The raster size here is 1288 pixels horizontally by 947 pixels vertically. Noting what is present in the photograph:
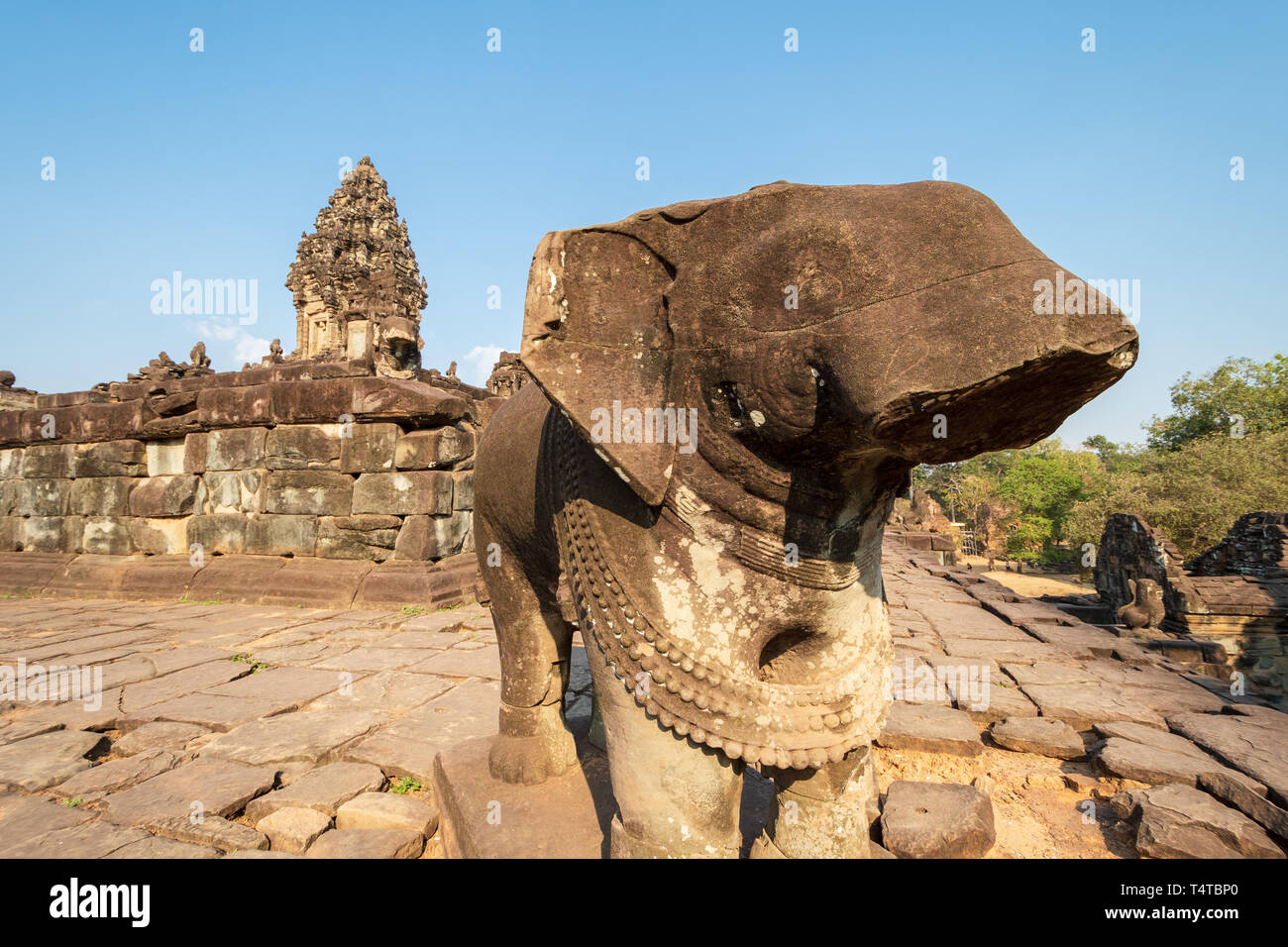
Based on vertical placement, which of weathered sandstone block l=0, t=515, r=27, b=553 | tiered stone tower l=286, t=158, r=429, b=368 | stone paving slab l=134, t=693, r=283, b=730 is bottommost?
stone paving slab l=134, t=693, r=283, b=730

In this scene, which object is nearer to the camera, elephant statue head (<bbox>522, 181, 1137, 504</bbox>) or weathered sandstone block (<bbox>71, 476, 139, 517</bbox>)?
elephant statue head (<bbox>522, 181, 1137, 504</bbox>)

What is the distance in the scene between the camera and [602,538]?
1.42m

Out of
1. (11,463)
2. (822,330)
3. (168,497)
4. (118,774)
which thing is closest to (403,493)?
(168,497)

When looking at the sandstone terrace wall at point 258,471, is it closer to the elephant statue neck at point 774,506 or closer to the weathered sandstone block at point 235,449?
the weathered sandstone block at point 235,449

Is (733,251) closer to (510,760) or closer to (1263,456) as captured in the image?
(510,760)

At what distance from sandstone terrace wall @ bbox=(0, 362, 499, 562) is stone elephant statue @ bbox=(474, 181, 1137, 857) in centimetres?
570

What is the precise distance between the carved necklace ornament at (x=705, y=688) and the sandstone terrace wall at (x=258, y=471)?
225 inches

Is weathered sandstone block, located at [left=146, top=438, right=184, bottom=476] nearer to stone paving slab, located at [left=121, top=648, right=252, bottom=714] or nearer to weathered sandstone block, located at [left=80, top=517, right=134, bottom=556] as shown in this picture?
weathered sandstone block, located at [left=80, top=517, right=134, bottom=556]

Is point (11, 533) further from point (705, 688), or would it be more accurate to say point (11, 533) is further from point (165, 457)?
point (705, 688)

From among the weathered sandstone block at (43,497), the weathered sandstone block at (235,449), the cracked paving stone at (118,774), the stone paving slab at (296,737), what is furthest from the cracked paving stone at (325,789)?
the weathered sandstone block at (43,497)

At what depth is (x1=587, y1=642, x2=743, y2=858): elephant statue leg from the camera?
1.35 meters

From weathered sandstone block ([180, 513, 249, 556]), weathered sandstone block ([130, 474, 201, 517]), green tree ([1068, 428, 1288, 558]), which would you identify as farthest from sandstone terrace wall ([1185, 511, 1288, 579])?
weathered sandstone block ([130, 474, 201, 517])
